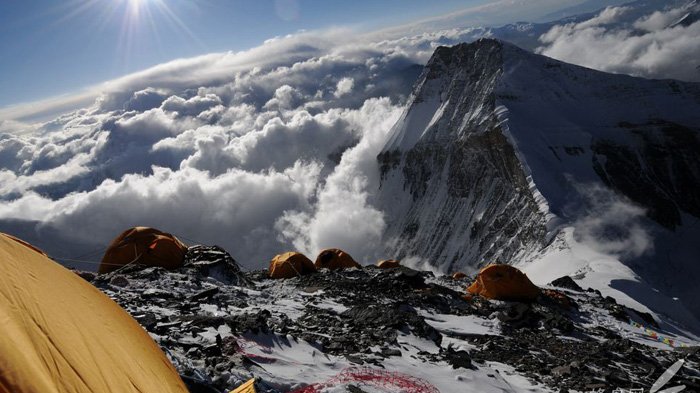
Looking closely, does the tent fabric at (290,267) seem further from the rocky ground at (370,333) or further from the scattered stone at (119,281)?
the scattered stone at (119,281)

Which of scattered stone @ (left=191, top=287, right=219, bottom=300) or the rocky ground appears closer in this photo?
the rocky ground

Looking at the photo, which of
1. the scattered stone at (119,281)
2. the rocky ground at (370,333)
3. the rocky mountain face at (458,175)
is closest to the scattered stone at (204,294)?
the rocky ground at (370,333)

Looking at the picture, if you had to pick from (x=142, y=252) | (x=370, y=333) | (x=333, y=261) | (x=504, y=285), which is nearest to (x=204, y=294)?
(x=370, y=333)

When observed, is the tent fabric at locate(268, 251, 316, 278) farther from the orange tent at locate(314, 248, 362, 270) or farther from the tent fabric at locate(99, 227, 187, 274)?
the tent fabric at locate(99, 227, 187, 274)

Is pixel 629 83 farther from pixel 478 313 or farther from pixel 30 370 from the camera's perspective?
pixel 30 370

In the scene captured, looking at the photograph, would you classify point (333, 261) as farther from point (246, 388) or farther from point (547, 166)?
point (547, 166)

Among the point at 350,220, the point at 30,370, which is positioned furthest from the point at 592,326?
the point at 350,220

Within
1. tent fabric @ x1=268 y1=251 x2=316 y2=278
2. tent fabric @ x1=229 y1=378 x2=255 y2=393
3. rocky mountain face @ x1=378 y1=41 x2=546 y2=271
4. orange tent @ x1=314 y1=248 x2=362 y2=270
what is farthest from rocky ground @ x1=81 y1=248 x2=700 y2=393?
rocky mountain face @ x1=378 y1=41 x2=546 y2=271
